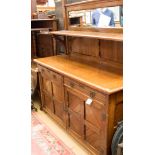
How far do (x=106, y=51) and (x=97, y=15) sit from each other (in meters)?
0.42

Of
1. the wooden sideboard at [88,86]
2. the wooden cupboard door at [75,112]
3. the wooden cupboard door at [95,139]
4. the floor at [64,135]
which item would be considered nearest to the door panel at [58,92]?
the wooden sideboard at [88,86]

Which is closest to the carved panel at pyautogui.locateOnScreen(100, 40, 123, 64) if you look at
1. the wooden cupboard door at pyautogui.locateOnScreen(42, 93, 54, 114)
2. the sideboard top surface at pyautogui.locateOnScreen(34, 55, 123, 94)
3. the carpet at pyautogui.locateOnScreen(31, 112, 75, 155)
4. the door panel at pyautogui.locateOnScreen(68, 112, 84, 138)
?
the sideboard top surface at pyautogui.locateOnScreen(34, 55, 123, 94)

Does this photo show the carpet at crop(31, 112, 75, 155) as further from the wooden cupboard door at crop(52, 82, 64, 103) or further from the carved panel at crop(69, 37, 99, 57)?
the carved panel at crop(69, 37, 99, 57)

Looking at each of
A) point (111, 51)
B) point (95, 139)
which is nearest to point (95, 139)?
point (95, 139)

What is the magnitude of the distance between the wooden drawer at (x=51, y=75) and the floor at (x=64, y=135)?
66 centimetres

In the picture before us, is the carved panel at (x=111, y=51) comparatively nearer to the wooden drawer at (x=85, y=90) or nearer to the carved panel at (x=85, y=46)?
the carved panel at (x=85, y=46)

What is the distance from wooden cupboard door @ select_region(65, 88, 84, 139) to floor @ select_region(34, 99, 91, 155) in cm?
14

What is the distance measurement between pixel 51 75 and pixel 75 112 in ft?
2.05

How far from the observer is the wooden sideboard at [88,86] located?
1.72 m

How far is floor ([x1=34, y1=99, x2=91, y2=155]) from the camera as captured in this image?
220 centimetres
